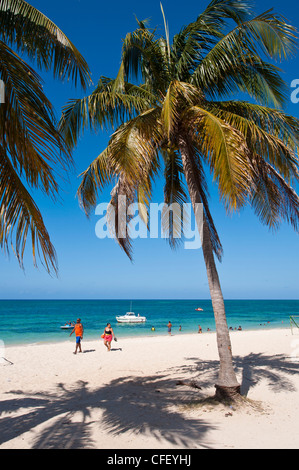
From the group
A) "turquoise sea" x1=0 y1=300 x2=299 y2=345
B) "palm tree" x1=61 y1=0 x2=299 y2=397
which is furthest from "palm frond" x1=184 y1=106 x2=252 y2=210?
"turquoise sea" x1=0 y1=300 x2=299 y2=345

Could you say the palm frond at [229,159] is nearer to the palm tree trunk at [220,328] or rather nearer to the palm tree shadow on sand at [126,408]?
the palm tree trunk at [220,328]

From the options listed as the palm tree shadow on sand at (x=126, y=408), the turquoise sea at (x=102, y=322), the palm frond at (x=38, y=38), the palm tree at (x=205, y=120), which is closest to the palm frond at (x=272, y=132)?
the palm tree at (x=205, y=120)

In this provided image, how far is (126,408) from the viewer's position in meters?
6.64

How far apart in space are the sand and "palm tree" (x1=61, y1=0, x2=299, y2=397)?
3.20 ft

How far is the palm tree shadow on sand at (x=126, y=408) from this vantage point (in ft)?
16.8

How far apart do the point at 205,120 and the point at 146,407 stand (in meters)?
5.78

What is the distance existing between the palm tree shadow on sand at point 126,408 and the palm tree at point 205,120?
4.68 feet

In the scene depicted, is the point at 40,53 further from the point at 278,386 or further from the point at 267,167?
the point at 278,386

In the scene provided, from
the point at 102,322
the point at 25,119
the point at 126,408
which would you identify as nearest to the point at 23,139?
the point at 25,119

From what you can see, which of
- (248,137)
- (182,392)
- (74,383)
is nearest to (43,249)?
(248,137)

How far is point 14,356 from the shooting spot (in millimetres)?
15266

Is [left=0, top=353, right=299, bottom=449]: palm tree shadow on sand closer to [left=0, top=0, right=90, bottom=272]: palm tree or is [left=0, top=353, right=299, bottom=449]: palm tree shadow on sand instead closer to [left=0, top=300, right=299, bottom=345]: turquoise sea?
[left=0, top=0, right=90, bottom=272]: palm tree

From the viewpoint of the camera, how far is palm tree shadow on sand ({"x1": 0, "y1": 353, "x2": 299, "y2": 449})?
5121mm

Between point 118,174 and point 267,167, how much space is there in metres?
3.48
